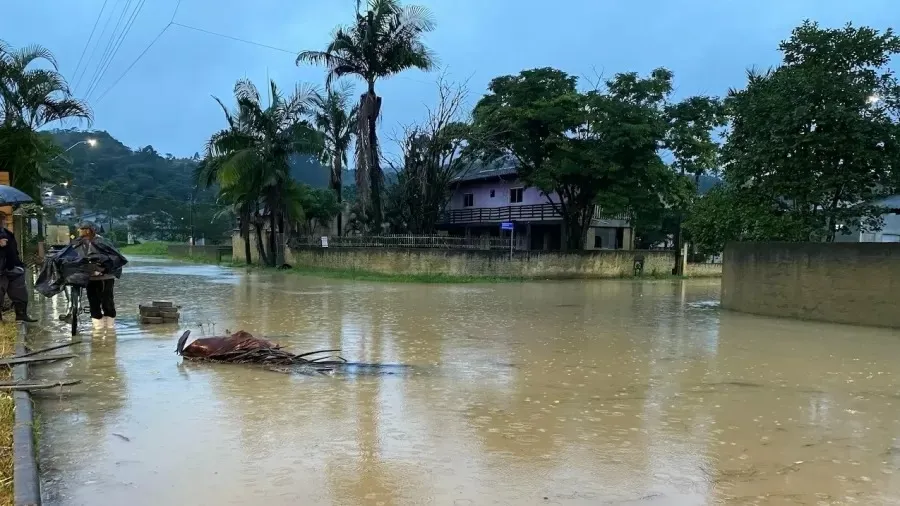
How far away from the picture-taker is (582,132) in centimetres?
2839

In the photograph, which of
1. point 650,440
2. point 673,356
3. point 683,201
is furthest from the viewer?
point 683,201

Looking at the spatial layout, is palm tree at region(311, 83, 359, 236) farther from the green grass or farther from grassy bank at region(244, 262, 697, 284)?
the green grass

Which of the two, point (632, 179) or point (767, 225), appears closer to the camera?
point (767, 225)

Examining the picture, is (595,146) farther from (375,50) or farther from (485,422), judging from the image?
(485,422)

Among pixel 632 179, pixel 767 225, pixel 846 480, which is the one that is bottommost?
pixel 846 480

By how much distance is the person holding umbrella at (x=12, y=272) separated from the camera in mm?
9406

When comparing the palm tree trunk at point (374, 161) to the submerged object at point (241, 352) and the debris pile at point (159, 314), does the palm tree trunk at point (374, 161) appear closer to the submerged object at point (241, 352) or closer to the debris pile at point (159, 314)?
the debris pile at point (159, 314)

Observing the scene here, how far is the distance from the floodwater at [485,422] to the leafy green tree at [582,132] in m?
16.0

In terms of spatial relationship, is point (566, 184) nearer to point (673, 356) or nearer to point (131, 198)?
point (673, 356)

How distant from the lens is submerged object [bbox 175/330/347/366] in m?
8.02

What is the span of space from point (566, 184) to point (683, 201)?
17.1 ft

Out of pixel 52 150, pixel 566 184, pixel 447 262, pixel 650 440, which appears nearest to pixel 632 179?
pixel 566 184

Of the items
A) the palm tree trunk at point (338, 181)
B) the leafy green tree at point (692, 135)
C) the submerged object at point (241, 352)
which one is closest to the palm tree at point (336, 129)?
the palm tree trunk at point (338, 181)

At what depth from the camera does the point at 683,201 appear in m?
29.5
